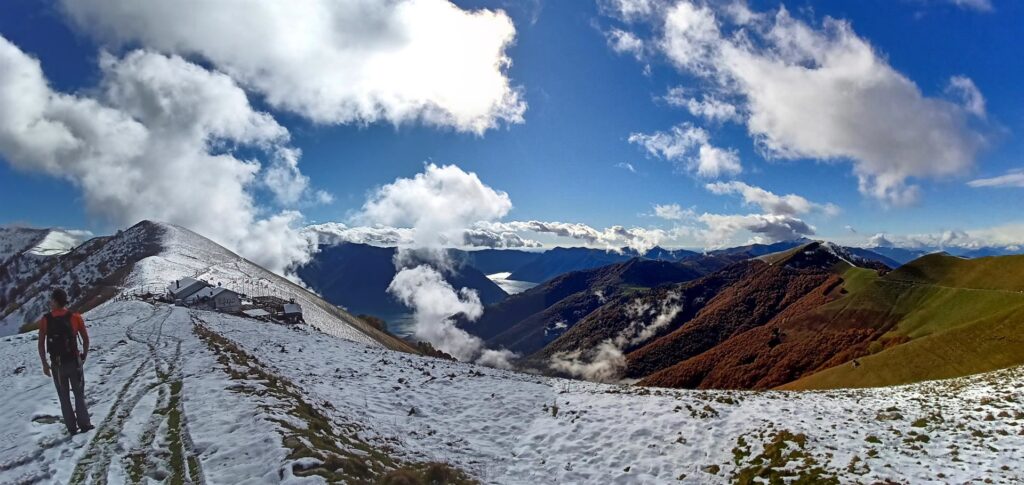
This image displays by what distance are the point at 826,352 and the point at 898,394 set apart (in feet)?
516

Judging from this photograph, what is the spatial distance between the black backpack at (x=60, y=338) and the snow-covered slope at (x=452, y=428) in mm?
2094

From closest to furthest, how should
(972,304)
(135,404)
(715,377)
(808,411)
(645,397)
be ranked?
(135,404) → (808,411) → (645,397) → (972,304) → (715,377)

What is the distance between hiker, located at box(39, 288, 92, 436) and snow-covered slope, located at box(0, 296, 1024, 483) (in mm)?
628

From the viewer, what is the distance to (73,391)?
12969 mm

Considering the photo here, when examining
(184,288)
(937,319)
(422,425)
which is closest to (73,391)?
(422,425)

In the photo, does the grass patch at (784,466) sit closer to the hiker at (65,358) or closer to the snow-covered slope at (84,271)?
the hiker at (65,358)

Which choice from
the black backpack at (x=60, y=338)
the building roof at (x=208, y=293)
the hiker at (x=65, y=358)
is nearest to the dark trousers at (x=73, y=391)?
the hiker at (x=65, y=358)

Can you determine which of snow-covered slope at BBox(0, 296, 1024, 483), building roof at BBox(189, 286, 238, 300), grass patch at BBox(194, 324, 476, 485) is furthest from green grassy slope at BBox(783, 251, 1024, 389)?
building roof at BBox(189, 286, 238, 300)

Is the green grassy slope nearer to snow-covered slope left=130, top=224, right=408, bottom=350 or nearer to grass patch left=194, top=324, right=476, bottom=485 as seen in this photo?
grass patch left=194, top=324, right=476, bottom=485

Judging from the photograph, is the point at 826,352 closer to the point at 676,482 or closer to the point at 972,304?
the point at 972,304

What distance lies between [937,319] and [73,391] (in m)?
173

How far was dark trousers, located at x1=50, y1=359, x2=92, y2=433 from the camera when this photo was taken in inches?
500

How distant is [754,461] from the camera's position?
15.4 m

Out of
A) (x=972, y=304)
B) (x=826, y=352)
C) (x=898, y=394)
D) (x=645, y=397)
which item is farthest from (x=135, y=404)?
(x=826, y=352)
